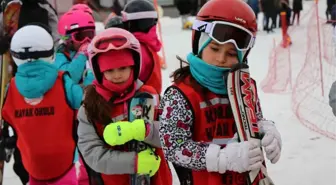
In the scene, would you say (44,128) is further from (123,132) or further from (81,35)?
(81,35)

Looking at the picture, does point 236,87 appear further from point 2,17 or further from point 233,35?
point 2,17

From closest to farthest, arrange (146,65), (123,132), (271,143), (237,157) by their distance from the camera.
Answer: (237,157), (271,143), (123,132), (146,65)

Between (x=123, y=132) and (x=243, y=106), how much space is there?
0.81m

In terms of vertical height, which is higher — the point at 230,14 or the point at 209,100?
the point at 230,14

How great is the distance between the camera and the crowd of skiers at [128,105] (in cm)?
239

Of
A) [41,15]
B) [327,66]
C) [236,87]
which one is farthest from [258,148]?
[327,66]

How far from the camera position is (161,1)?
25.5 metres

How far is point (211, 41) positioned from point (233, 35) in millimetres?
106

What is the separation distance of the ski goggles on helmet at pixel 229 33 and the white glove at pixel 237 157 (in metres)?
0.46

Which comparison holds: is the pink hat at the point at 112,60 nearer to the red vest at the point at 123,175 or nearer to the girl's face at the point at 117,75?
the girl's face at the point at 117,75

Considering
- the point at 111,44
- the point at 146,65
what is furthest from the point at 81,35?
the point at 111,44

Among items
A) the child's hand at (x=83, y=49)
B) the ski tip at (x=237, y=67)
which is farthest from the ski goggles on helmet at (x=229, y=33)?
the child's hand at (x=83, y=49)

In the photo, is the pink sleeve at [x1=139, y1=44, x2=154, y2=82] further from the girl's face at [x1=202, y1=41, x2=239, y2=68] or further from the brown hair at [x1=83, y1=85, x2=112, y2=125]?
the girl's face at [x1=202, y1=41, x2=239, y2=68]

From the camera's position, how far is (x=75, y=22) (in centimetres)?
482
